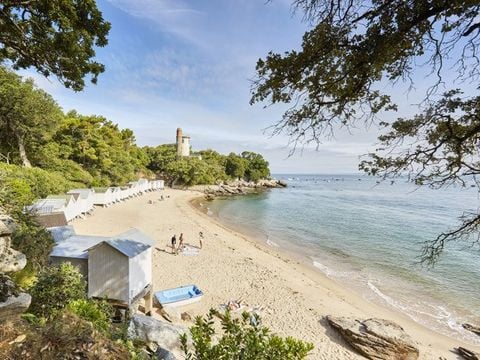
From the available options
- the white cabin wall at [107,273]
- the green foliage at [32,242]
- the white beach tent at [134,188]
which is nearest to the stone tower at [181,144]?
the white beach tent at [134,188]

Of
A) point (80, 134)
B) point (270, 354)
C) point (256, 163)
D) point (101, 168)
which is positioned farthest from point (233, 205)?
point (270, 354)

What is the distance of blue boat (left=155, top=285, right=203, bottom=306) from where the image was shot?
10440 mm

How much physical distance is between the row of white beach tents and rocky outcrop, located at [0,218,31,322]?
7.82 meters

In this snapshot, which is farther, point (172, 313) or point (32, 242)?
point (172, 313)

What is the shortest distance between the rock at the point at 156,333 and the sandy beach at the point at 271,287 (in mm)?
2849

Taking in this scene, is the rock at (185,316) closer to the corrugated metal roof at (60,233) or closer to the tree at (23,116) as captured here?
the corrugated metal roof at (60,233)

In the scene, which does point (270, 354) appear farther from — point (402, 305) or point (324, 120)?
point (402, 305)

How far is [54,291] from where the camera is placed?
6.79 m

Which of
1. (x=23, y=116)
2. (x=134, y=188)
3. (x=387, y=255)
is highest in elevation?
(x=23, y=116)

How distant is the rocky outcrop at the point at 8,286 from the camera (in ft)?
8.63

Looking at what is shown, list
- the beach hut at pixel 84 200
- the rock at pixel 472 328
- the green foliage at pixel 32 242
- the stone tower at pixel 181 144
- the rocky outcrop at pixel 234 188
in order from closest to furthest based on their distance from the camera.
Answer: the green foliage at pixel 32 242 → the rock at pixel 472 328 → the beach hut at pixel 84 200 → the rocky outcrop at pixel 234 188 → the stone tower at pixel 181 144

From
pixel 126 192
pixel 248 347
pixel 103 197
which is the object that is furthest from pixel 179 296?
pixel 126 192

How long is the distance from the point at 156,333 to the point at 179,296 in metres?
→ 4.28

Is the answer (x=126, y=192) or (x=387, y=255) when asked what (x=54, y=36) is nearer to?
(x=387, y=255)
